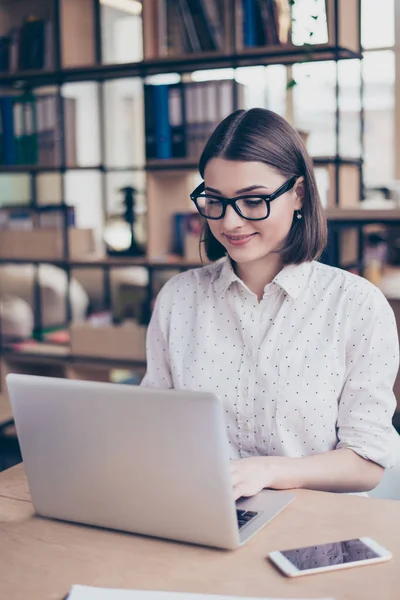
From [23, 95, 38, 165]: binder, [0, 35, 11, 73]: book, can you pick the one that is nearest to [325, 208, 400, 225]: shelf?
[23, 95, 38, 165]: binder

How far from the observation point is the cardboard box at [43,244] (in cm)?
404

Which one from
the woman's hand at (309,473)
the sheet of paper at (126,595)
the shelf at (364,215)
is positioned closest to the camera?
the sheet of paper at (126,595)

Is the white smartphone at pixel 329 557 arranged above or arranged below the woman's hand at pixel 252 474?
below

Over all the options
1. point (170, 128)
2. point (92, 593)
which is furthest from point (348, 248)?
point (92, 593)

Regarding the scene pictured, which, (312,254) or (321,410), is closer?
(321,410)

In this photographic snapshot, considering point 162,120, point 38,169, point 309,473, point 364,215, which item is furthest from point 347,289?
point 38,169

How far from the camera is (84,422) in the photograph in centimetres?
114

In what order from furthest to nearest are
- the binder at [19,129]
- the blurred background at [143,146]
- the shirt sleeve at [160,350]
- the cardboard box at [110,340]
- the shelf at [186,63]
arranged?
the binder at [19,129]
the cardboard box at [110,340]
the blurred background at [143,146]
the shelf at [186,63]
the shirt sleeve at [160,350]

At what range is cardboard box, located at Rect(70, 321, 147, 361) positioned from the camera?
12.6 ft

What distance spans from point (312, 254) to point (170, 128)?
2160 mm

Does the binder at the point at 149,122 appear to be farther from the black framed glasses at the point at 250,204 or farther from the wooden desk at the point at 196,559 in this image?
the wooden desk at the point at 196,559

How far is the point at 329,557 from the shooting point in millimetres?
1095

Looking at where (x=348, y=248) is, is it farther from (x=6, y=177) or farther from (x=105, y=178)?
(x=105, y=178)

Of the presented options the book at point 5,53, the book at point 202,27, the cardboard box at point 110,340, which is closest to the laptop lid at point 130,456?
the cardboard box at point 110,340
